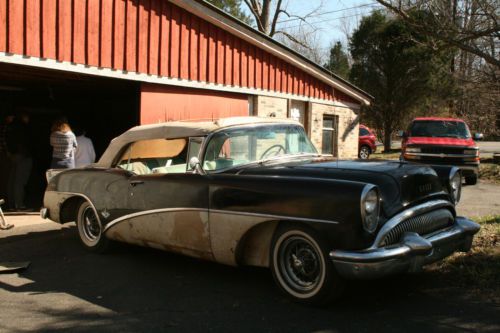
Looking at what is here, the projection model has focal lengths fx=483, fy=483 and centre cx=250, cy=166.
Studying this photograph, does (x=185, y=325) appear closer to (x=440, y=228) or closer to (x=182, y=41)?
(x=440, y=228)

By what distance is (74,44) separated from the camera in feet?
26.3

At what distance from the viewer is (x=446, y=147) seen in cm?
1248

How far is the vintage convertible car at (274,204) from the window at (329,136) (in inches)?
403

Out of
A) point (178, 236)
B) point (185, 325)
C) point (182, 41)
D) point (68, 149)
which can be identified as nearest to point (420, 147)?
point (182, 41)

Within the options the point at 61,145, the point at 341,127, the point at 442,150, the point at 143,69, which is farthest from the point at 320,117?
the point at 61,145

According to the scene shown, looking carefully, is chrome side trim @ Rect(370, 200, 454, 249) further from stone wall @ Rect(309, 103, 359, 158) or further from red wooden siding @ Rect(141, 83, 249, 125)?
stone wall @ Rect(309, 103, 359, 158)

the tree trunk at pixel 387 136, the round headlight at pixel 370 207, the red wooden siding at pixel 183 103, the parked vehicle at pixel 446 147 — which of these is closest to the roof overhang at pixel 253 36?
the red wooden siding at pixel 183 103

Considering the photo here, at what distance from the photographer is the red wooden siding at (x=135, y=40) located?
7445 mm

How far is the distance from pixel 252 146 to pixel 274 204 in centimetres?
117

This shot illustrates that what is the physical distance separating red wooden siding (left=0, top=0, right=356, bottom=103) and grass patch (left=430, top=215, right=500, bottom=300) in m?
2.35

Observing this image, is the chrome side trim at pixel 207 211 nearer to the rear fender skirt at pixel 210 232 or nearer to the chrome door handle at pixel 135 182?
the rear fender skirt at pixel 210 232

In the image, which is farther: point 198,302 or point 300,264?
point 198,302

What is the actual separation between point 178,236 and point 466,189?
9.82 m

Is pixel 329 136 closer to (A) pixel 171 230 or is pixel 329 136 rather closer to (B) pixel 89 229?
(B) pixel 89 229
